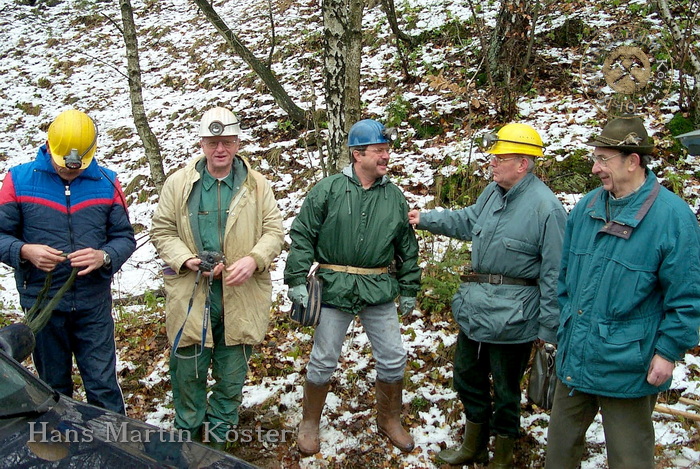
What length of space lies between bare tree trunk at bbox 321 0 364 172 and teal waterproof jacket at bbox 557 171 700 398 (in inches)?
120

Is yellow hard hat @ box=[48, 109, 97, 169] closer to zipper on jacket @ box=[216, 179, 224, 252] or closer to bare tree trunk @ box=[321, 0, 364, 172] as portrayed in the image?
zipper on jacket @ box=[216, 179, 224, 252]

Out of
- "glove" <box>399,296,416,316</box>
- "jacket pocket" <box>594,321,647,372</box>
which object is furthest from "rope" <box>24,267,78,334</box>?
"jacket pocket" <box>594,321,647,372</box>

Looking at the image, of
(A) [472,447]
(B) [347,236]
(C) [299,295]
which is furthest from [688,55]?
(C) [299,295]

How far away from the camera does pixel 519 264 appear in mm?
3600

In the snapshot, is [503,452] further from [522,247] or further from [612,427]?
[522,247]

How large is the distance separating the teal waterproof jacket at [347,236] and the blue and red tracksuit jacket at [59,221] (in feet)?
4.20

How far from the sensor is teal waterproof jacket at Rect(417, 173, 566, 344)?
3508 millimetres

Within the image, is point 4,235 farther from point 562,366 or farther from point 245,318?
point 562,366

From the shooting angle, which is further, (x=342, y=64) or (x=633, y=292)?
(x=342, y=64)

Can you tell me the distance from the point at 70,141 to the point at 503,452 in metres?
3.65

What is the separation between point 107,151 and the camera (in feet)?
38.3

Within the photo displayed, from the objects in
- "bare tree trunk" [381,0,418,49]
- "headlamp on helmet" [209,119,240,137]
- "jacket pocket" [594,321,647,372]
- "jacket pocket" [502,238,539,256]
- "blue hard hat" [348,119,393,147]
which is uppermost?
"bare tree trunk" [381,0,418,49]

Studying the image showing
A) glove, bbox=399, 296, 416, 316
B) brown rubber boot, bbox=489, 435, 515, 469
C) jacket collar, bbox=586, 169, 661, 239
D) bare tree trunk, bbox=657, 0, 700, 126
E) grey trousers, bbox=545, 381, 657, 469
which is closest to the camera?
jacket collar, bbox=586, 169, 661, 239

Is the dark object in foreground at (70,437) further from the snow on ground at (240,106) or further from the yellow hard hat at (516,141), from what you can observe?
the yellow hard hat at (516,141)
